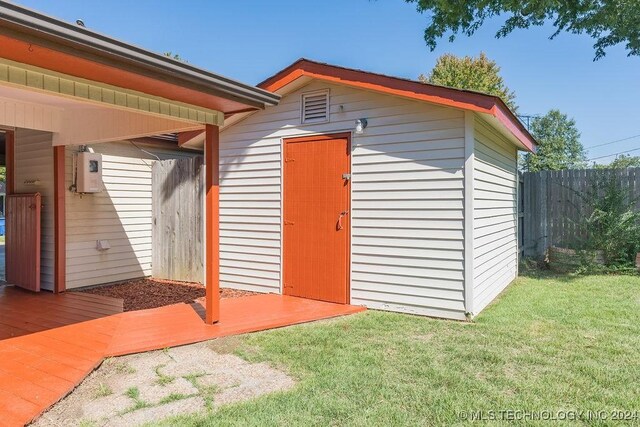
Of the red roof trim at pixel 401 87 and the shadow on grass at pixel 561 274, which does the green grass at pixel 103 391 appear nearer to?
the red roof trim at pixel 401 87

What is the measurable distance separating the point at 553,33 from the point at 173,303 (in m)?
10.4

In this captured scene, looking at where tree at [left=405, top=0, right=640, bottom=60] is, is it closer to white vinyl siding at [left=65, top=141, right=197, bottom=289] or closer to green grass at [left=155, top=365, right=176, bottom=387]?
white vinyl siding at [left=65, top=141, right=197, bottom=289]

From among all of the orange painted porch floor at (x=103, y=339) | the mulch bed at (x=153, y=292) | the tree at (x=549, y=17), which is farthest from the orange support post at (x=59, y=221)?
the tree at (x=549, y=17)

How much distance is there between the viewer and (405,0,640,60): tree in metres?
8.12

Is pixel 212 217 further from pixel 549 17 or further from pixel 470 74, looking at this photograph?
pixel 470 74

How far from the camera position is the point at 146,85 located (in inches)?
120

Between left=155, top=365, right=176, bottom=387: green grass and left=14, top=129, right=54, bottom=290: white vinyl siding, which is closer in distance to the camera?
left=155, top=365, right=176, bottom=387: green grass

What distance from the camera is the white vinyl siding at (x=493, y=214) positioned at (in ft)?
15.3

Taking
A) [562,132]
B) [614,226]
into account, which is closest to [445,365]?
[614,226]

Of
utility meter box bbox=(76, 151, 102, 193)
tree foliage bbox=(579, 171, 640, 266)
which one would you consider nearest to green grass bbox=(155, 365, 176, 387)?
utility meter box bbox=(76, 151, 102, 193)

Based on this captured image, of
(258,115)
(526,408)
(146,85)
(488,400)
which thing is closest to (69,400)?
(146,85)

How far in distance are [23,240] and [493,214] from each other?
6759 mm

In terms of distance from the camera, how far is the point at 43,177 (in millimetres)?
5941

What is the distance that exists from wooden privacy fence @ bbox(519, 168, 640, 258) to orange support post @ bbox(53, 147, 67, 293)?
836 cm
